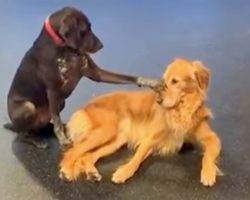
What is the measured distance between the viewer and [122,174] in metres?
2.38

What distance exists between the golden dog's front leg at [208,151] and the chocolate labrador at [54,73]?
0.98 feet

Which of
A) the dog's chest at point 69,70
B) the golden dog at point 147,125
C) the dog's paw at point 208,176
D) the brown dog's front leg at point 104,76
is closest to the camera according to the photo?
the dog's paw at point 208,176

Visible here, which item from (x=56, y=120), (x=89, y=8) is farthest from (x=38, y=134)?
(x=89, y=8)

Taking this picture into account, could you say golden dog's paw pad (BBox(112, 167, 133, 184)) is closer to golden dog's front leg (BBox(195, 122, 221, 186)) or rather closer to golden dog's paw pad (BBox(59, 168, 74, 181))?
golden dog's paw pad (BBox(59, 168, 74, 181))

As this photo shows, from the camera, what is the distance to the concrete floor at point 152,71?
7.65ft

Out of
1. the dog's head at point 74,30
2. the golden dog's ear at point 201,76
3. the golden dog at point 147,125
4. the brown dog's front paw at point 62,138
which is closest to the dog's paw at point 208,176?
the golden dog at point 147,125

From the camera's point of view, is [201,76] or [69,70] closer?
[201,76]

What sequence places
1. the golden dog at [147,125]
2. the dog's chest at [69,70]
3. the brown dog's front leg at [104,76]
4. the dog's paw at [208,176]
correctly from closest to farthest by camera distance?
the dog's paw at [208,176]
the golden dog at [147,125]
the dog's chest at [69,70]
the brown dog's front leg at [104,76]

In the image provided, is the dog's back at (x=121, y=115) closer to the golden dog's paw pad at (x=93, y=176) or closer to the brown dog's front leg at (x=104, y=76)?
the brown dog's front leg at (x=104, y=76)

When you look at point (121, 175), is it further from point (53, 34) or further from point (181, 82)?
point (53, 34)

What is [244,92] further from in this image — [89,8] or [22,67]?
[89,8]

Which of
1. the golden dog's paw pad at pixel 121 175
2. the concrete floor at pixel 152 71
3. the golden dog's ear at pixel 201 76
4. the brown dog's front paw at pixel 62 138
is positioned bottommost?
the concrete floor at pixel 152 71

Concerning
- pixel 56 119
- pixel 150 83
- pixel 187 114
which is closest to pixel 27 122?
pixel 56 119

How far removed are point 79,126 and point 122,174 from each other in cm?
35
